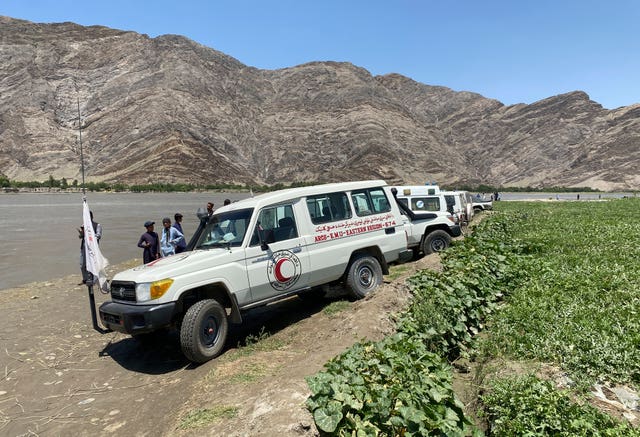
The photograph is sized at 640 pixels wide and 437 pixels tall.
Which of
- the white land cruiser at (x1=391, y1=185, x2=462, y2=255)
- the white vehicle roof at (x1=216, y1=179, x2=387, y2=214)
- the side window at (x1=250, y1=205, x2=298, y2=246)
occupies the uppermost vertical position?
the white vehicle roof at (x1=216, y1=179, x2=387, y2=214)

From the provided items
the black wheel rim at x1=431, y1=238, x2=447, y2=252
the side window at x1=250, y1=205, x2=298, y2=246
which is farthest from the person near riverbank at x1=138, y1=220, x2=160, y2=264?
the black wheel rim at x1=431, y1=238, x2=447, y2=252

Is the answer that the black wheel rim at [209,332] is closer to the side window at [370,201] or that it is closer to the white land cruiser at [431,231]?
the side window at [370,201]

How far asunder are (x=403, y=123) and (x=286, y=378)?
14703 centimetres

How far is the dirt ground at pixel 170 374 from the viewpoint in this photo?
4703mm

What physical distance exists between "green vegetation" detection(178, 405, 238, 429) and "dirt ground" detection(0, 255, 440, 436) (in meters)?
0.02

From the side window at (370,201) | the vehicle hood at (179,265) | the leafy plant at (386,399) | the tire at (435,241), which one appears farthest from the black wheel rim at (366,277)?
the tire at (435,241)

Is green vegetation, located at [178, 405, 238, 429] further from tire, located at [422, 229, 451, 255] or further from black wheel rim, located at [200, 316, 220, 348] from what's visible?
tire, located at [422, 229, 451, 255]

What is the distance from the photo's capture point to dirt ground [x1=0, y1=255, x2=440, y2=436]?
4.70 m

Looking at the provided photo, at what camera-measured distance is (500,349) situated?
5.65m

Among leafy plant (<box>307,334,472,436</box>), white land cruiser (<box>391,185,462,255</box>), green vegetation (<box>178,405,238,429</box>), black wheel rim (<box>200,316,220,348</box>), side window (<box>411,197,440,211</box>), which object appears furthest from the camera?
side window (<box>411,197,440,211</box>)

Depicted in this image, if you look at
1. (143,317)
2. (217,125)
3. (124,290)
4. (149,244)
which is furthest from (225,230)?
(217,125)

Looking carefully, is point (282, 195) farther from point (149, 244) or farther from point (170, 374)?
point (149, 244)

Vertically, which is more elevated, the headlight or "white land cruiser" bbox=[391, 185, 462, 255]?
the headlight

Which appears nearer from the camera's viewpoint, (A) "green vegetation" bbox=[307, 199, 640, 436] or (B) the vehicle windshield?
(A) "green vegetation" bbox=[307, 199, 640, 436]
